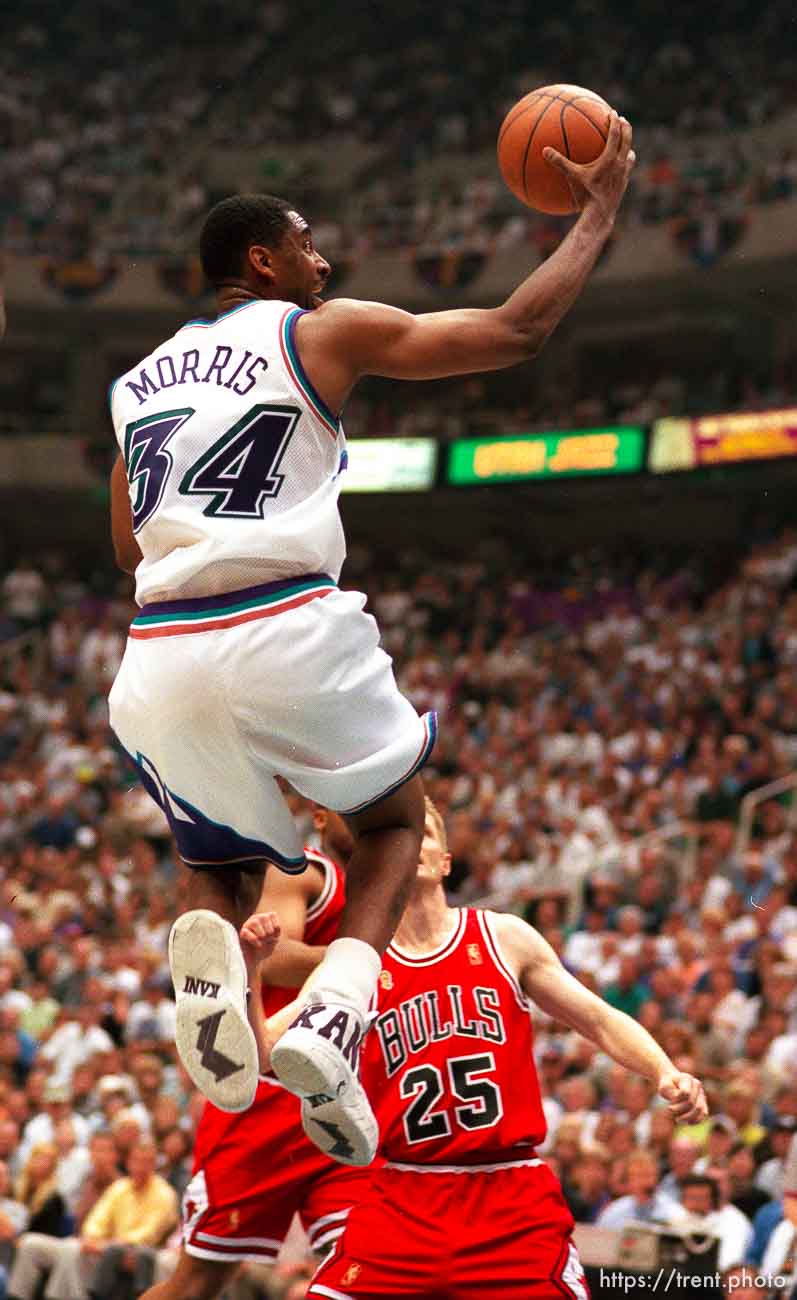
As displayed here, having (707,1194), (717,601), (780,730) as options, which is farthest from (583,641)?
(707,1194)

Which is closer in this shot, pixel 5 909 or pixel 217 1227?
pixel 217 1227

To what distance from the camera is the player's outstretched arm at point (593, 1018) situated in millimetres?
4809

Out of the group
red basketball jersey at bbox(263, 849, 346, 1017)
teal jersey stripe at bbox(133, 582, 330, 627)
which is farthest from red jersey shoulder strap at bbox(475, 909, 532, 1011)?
teal jersey stripe at bbox(133, 582, 330, 627)

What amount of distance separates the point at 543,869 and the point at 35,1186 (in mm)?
5610

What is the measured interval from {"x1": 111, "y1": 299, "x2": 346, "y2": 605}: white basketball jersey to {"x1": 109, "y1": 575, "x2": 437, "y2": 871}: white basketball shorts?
2.8 inches

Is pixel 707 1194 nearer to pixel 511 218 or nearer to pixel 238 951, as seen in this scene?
pixel 238 951

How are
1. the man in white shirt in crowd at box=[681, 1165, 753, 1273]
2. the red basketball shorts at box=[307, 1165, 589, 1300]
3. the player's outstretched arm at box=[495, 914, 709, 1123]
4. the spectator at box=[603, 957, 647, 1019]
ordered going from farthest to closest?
the spectator at box=[603, 957, 647, 1019], the man in white shirt in crowd at box=[681, 1165, 753, 1273], the red basketball shorts at box=[307, 1165, 589, 1300], the player's outstretched arm at box=[495, 914, 709, 1123]

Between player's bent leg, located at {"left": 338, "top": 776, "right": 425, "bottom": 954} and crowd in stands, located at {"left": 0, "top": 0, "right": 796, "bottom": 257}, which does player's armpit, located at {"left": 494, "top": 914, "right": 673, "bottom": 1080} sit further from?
crowd in stands, located at {"left": 0, "top": 0, "right": 796, "bottom": 257}

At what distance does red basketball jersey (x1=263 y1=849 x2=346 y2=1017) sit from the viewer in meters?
5.71

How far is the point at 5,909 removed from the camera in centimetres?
1673

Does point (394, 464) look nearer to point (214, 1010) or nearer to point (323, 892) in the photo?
point (323, 892)

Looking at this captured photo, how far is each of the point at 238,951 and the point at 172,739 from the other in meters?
0.47

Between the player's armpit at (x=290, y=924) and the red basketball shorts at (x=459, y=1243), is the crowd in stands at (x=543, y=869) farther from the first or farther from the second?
the player's armpit at (x=290, y=924)

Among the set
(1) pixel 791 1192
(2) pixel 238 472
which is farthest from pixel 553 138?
(1) pixel 791 1192
